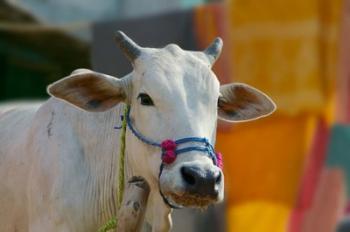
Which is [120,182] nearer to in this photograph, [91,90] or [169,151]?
[91,90]

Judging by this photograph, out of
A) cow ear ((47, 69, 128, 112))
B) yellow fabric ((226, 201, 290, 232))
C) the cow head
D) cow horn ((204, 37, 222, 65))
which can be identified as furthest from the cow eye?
yellow fabric ((226, 201, 290, 232))

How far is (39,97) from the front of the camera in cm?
1305

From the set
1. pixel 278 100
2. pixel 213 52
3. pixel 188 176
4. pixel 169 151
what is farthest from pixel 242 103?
pixel 278 100

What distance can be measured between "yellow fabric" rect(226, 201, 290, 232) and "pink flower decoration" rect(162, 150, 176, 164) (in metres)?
4.46

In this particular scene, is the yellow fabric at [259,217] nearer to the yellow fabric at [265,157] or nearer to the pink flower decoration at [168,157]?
the yellow fabric at [265,157]

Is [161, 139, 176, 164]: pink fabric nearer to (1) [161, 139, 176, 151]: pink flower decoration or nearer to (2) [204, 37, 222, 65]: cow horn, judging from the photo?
(1) [161, 139, 176, 151]: pink flower decoration

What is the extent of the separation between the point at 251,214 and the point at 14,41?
4.05 metres

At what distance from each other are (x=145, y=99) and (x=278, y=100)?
4.21 meters

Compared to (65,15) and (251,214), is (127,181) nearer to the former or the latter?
(251,214)

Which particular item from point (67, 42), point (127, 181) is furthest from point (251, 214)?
point (127, 181)

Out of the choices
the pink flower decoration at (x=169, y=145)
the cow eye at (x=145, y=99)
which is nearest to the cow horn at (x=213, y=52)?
the cow eye at (x=145, y=99)

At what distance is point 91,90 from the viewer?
536 centimetres

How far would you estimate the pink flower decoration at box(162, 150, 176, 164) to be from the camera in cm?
487

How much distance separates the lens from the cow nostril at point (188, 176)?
4.73m
